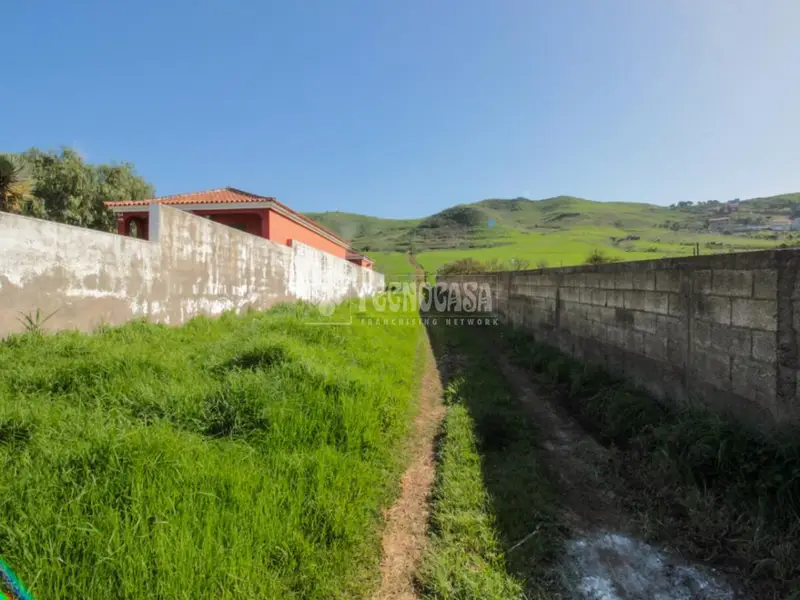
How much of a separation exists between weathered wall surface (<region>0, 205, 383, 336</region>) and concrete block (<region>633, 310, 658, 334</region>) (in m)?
6.27

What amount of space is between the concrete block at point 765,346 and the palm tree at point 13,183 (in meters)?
11.6

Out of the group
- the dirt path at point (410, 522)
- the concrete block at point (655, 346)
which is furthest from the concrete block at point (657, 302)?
the dirt path at point (410, 522)

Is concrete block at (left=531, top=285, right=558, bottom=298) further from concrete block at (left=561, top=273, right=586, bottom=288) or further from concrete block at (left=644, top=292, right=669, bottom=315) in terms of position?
concrete block at (left=644, top=292, right=669, bottom=315)

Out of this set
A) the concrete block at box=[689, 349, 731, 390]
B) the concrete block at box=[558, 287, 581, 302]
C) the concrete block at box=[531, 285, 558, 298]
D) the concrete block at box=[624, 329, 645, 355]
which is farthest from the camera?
the concrete block at box=[531, 285, 558, 298]

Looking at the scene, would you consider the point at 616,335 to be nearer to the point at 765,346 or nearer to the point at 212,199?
the point at 765,346

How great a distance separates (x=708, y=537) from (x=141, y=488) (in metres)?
2.91

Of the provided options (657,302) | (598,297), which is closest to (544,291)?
(598,297)

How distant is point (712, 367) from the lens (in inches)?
125

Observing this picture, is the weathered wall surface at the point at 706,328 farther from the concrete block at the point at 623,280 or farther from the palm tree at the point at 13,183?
the palm tree at the point at 13,183

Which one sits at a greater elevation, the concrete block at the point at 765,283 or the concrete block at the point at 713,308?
the concrete block at the point at 765,283

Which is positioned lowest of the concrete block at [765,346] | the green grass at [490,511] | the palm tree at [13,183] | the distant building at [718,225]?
the green grass at [490,511]

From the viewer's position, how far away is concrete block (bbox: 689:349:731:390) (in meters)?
3.03

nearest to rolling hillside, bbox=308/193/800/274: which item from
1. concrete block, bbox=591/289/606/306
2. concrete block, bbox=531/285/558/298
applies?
concrete block, bbox=531/285/558/298

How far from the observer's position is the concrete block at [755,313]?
104 inches
